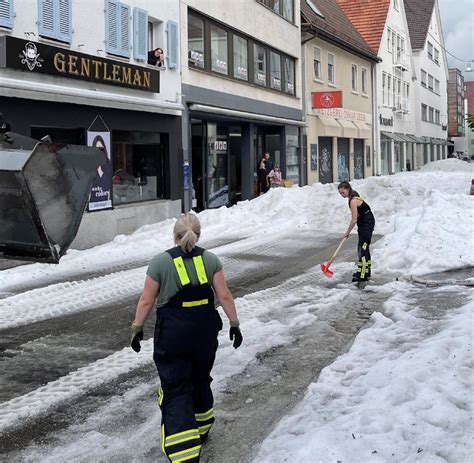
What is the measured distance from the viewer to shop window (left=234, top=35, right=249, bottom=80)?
72.0 feet

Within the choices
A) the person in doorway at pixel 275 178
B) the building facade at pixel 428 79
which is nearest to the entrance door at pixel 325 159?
the person in doorway at pixel 275 178

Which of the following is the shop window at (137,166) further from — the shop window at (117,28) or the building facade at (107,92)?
the shop window at (117,28)

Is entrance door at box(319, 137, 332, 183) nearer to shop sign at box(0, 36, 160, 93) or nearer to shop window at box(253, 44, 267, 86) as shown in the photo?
shop window at box(253, 44, 267, 86)

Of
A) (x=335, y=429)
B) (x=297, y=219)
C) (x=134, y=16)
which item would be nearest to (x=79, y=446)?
(x=335, y=429)

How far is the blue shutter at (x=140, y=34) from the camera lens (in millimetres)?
15680

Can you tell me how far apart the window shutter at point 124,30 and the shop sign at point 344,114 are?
14861mm

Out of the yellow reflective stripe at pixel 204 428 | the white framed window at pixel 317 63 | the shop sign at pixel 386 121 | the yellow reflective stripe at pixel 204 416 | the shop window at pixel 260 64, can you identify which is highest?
the white framed window at pixel 317 63

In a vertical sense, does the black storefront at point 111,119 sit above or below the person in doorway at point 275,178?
above

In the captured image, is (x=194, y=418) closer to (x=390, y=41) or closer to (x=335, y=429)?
(x=335, y=429)

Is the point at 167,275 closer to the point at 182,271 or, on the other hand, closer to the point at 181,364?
the point at 182,271

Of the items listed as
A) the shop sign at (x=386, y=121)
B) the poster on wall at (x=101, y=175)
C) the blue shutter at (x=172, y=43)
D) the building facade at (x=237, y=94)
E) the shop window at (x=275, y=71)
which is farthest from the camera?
the shop sign at (x=386, y=121)

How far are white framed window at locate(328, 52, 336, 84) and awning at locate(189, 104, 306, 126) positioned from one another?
489 centimetres

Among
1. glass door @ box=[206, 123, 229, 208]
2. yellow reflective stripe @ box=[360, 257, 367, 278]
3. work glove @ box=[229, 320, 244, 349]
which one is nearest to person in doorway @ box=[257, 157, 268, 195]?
glass door @ box=[206, 123, 229, 208]

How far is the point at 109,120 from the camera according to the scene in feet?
48.9
